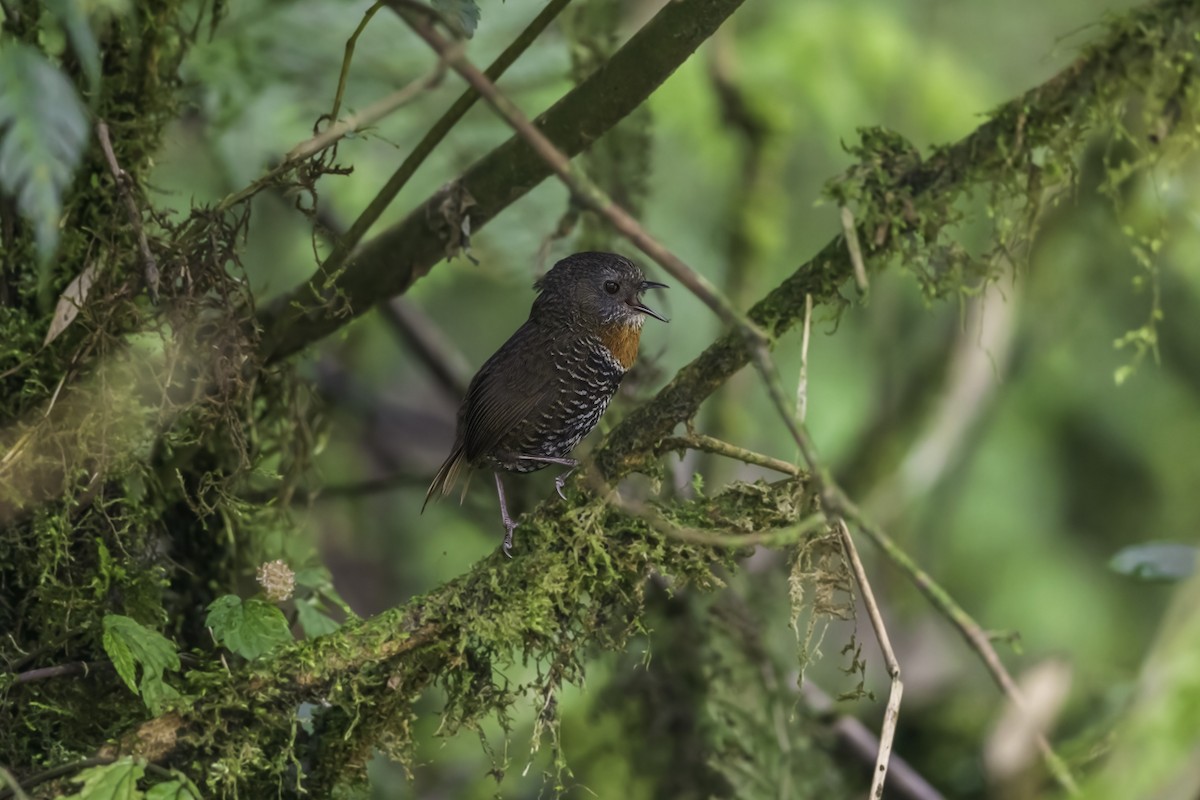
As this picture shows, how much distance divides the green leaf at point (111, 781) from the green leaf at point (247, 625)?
0.30 metres

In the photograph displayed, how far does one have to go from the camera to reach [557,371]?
3.28m

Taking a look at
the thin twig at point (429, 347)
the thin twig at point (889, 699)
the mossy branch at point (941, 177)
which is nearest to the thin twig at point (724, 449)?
the mossy branch at point (941, 177)

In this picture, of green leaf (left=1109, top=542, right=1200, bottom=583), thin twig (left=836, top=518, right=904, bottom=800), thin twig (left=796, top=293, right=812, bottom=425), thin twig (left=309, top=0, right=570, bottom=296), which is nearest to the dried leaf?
thin twig (left=309, top=0, right=570, bottom=296)

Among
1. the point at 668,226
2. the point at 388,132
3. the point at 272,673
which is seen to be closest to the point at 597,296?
the point at 272,673

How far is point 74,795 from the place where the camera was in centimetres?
204

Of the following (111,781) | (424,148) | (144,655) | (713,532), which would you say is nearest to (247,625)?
(144,655)

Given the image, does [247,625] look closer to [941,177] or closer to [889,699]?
[889,699]

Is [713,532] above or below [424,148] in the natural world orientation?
below

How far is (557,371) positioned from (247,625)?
3.88 ft

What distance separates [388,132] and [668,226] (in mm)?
1468

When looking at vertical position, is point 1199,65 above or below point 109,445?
above

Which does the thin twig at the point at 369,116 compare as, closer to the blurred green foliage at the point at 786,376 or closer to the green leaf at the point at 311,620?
the blurred green foliage at the point at 786,376

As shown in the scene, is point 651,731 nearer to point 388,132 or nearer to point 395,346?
point 388,132

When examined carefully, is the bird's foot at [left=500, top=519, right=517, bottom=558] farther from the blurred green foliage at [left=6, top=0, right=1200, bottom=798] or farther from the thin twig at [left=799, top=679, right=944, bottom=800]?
the thin twig at [left=799, top=679, right=944, bottom=800]
